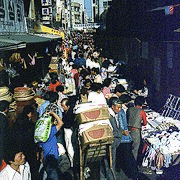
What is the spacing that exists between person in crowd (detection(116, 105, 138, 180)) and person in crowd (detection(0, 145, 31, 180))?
2942 mm

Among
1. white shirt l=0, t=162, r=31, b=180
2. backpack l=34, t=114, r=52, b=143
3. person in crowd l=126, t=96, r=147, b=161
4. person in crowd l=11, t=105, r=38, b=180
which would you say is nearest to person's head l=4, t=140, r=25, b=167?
white shirt l=0, t=162, r=31, b=180

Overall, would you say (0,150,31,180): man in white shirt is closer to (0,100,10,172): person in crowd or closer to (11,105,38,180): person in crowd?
(0,100,10,172): person in crowd

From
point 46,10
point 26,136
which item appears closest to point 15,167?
point 26,136

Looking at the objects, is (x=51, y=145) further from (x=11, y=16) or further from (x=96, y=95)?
(x=11, y=16)

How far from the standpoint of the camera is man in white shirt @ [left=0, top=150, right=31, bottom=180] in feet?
14.1

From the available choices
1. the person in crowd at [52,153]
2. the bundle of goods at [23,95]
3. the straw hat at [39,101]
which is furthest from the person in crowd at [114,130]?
the bundle of goods at [23,95]

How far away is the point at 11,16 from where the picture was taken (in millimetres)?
14078

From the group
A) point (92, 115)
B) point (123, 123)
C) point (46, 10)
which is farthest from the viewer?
point (46, 10)

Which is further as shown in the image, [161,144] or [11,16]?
[11,16]

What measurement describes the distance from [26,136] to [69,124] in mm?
1575

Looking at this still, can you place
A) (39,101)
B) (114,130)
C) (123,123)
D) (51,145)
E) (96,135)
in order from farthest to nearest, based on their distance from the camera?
1. (39,101)
2. (123,123)
3. (114,130)
4. (51,145)
5. (96,135)

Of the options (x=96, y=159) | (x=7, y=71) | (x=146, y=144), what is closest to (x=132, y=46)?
(x=7, y=71)

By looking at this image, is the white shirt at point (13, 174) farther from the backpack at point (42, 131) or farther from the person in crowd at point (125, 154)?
the person in crowd at point (125, 154)

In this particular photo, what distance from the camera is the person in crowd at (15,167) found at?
4309 millimetres
